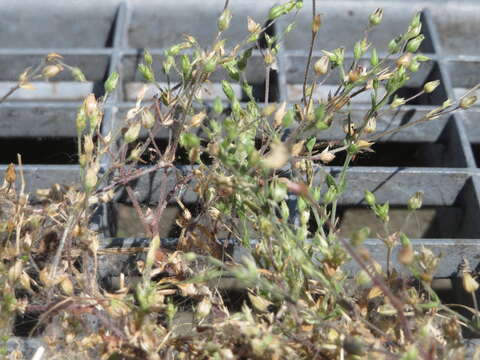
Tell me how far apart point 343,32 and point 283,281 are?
2.92 ft

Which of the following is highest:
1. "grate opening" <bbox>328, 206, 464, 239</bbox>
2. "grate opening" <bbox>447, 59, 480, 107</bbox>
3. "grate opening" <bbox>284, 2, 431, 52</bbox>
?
"grate opening" <bbox>284, 2, 431, 52</bbox>

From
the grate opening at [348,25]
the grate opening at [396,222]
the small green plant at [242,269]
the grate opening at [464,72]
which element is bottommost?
the grate opening at [396,222]

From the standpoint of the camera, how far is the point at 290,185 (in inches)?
28.3

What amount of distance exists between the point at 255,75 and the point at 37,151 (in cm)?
62

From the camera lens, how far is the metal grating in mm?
1281

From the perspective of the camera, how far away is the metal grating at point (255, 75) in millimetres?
1281

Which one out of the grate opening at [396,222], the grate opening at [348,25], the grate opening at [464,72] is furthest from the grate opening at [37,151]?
the grate opening at [464,72]

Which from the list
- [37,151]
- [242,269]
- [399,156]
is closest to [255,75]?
[399,156]

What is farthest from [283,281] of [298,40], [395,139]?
[298,40]

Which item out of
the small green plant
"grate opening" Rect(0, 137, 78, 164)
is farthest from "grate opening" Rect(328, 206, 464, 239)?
the small green plant

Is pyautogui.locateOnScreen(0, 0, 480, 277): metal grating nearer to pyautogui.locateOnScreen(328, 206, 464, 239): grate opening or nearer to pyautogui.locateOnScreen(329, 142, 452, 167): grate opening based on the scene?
pyautogui.locateOnScreen(329, 142, 452, 167): grate opening

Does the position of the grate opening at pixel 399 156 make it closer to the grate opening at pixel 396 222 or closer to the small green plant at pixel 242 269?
the grate opening at pixel 396 222

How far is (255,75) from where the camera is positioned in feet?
5.16

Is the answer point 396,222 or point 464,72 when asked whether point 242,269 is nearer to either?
point 464,72
